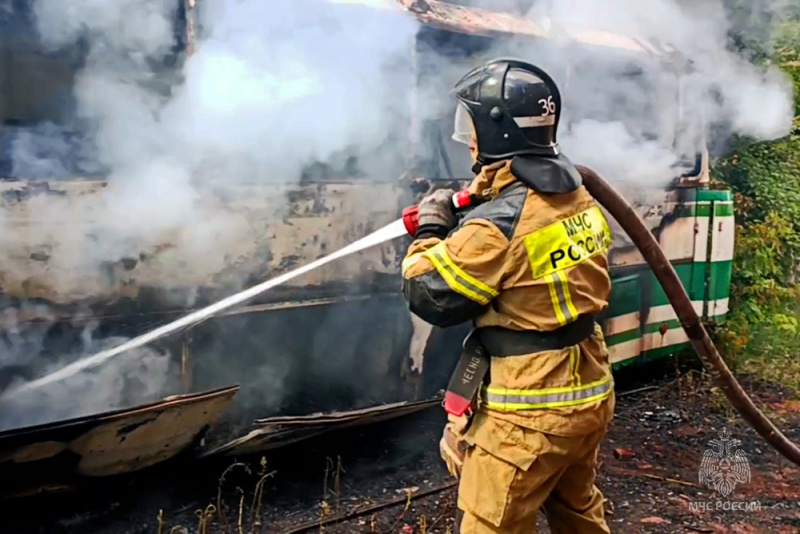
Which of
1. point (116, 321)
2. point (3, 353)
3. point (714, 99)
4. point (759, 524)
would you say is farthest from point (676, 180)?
point (3, 353)

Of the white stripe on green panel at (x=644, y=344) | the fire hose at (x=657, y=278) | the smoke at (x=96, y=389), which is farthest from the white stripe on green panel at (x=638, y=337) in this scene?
the smoke at (x=96, y=389)

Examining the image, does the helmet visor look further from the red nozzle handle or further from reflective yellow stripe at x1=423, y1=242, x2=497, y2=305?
reflective yellow stripe at x1=423, y1=242, x2=497, y2=305

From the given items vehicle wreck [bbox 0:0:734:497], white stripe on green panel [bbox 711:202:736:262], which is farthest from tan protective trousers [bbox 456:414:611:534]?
white stripe on green panel [bbox 711:202:736:262]

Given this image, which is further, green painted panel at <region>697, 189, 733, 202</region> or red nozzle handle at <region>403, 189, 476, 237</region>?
green painted panel at <region>697, 189, 733, 202</region>

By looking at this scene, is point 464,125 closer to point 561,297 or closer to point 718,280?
point 561,297

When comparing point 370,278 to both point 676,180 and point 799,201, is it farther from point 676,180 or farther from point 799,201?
point 799,201

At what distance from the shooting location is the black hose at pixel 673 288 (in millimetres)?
3166

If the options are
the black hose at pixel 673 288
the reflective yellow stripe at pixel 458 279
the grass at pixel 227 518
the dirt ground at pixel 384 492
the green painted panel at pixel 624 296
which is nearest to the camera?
the reflective yellow stripe at pixel 458 279

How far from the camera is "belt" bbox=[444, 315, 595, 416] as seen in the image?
2.44m

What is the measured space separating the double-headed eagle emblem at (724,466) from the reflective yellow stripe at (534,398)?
7.73 feet

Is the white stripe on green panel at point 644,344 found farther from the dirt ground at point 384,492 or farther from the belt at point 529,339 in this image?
the belt at point 529,339

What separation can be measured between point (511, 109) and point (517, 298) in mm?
571

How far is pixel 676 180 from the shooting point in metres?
5.50

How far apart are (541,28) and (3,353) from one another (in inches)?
127
